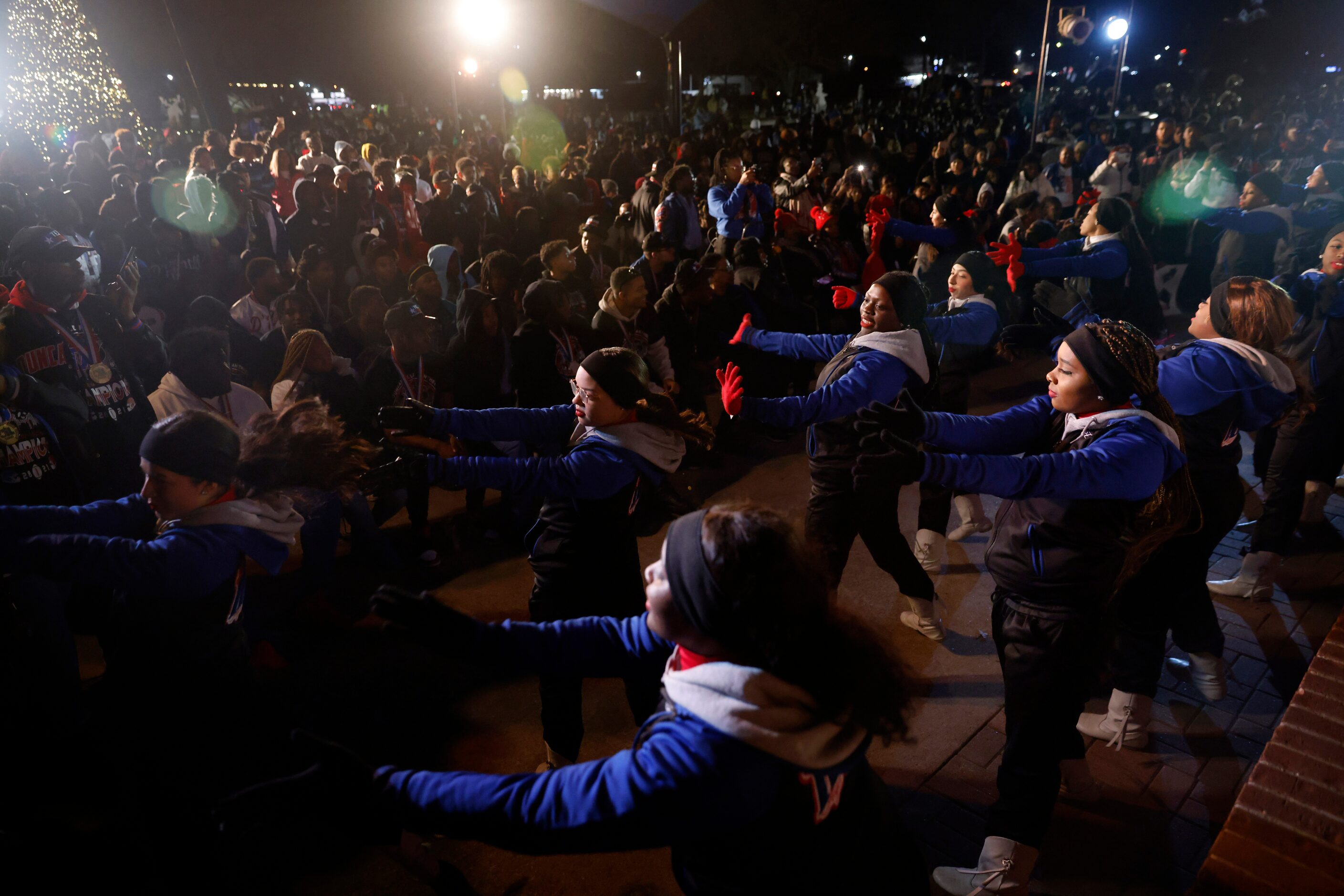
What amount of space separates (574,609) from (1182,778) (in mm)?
2750

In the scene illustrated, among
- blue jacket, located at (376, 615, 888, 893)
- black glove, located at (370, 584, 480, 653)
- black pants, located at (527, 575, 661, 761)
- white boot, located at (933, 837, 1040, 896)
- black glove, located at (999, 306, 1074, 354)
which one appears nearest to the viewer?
blue jacket, located at (376, 615, 888, 893)

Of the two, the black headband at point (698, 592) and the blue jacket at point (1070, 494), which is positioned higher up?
the black headband at point (698, 592)

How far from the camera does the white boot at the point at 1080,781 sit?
10.9 feet

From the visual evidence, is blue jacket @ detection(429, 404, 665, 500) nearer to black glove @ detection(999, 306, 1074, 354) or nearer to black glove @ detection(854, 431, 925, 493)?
black glove @ detection(854, 431, 925, 493)

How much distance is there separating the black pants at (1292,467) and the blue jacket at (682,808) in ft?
14.7

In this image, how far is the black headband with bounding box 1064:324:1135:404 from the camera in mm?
2611

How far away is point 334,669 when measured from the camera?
4.26 m

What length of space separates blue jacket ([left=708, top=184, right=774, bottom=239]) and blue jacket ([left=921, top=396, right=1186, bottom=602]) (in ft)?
22.1

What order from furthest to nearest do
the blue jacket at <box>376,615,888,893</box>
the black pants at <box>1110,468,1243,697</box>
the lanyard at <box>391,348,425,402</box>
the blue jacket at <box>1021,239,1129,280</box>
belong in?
the blue jacket at <box>1021,239,1129,280</box> → the lanyard at <box>391,348,425,402</box> → the black pants at <box>1110,468,1243,697</box> → the blue jacket at <box>376,615,888,893</box>

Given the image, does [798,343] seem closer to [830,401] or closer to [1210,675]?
[830,401]

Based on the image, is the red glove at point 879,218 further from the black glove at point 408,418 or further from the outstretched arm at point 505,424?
the black glove at point 408,418

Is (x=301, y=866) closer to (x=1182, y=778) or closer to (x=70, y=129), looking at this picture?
(x=1182, y=778)

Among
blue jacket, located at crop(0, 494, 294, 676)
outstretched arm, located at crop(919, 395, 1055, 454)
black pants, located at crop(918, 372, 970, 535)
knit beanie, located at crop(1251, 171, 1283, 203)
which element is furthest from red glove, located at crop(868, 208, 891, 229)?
blue jacket, located at crop(0, 494, 294, 676)

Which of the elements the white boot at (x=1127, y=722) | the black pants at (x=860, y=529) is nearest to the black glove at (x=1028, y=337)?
the black pants at (x=860, y=529)
